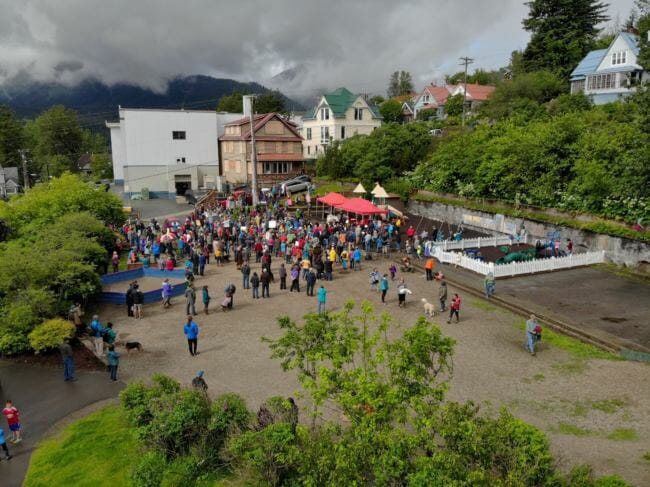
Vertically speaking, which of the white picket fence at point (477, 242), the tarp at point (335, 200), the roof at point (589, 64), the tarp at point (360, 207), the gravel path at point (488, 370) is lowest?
the gravel path at point (488, 370)

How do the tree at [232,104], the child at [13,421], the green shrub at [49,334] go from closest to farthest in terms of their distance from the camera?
1. the child at [13,421]
2. the green shrub at [49,334]
3. the tree at [232,104]

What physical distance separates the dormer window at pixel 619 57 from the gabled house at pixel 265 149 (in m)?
32.4

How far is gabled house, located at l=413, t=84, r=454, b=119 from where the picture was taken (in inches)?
2849

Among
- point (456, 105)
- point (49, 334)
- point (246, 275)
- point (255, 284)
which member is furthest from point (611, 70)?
point (49, 334)

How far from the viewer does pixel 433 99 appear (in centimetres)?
7512

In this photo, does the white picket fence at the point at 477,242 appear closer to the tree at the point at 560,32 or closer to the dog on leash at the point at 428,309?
the dog on leash at the point at 428,309

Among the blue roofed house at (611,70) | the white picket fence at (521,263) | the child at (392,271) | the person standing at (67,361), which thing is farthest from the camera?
the blue roofed house at (611,70)

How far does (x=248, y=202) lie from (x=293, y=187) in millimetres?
6404

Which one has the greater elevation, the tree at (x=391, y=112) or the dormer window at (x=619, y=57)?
the dormer window at (x=619, y=57)

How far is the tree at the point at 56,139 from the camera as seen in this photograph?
84.8m

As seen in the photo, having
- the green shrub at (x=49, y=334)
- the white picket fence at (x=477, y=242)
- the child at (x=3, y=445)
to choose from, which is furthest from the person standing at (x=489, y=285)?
the child at (x=3, y=445)

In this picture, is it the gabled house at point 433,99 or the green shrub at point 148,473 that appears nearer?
the green shrub at point 148,473

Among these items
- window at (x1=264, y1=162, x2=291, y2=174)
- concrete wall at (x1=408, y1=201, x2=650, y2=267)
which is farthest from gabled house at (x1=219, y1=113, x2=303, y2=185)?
concrete wall at (x1=408, y1=201, x2=650, y2=267)

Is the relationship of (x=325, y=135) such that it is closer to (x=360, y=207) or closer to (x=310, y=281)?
(x=360, y=207)
